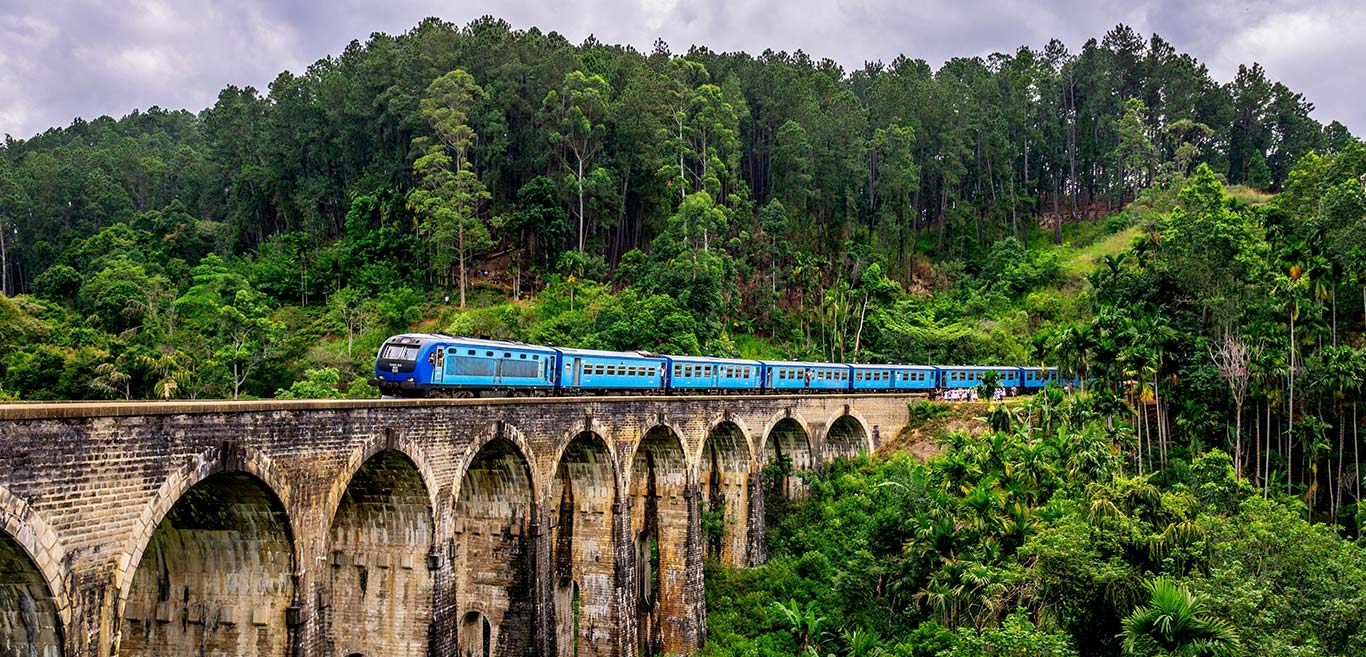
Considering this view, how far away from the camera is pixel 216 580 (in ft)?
49.6

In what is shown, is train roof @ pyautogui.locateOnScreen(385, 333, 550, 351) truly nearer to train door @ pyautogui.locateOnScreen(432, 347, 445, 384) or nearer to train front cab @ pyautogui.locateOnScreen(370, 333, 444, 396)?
train front cab @ pyautogui.locateOnScreen(370, 333, 444, 396)

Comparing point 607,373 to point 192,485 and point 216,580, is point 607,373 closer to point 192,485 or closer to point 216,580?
point 216,580

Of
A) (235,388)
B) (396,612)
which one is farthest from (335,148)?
(396,612)

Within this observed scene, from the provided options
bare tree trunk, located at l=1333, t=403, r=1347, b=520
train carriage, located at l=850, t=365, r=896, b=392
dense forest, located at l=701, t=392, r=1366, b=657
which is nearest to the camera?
dense forest, located at l=701, t=392, r=1366, b=657

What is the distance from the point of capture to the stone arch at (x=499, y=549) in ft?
73.5

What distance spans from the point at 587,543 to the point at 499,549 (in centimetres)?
441

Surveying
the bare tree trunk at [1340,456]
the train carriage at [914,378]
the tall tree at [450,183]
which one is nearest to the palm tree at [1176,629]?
the bare tree trunk at [1340,456]

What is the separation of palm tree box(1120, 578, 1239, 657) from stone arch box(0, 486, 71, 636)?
1814cm

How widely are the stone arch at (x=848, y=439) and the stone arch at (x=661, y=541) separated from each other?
42.4 feet

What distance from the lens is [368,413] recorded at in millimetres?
16312

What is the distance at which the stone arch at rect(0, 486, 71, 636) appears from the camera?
10039mm

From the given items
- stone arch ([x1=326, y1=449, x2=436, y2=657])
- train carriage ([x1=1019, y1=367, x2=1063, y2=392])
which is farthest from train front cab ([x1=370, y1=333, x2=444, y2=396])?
train carriage ([x1=1019, y1=367, x2=1063, y2=392])

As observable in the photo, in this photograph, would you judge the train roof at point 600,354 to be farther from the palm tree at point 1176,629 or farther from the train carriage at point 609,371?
the palm tree at point 1176,629

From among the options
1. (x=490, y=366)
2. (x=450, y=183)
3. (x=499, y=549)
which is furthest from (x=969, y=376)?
(x=450, y=183)
